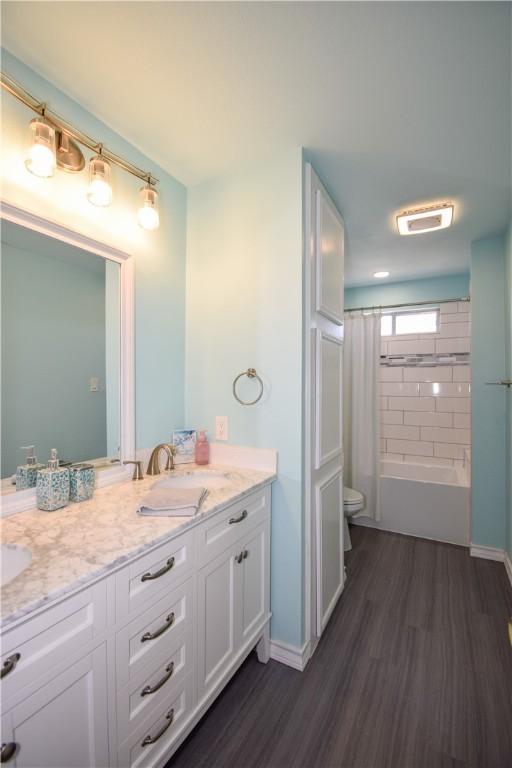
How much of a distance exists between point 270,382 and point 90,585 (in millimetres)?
1123

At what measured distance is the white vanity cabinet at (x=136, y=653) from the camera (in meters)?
0.72

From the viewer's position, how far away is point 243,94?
135 centimetres

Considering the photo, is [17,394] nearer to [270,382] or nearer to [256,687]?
[270,382]

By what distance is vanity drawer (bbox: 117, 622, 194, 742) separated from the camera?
929mm

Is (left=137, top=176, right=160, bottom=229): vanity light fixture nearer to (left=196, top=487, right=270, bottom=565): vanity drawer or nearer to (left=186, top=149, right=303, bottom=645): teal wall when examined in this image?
(left=186, top=149, right=303, bottom=645): teal wall

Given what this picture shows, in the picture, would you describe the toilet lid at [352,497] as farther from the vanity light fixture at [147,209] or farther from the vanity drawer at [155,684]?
the vanity light fixture at [147,209]

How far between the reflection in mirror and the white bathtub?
2623 millimetres

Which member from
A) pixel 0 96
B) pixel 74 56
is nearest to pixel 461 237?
pixel 74 56

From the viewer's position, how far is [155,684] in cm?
103

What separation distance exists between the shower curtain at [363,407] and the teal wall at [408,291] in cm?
48

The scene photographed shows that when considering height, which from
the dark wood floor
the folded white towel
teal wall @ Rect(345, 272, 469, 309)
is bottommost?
the dark wood floor

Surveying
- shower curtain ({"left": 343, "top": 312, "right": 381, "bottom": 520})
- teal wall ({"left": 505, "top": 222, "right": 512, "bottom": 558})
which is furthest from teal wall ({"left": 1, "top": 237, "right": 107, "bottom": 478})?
teal wall ({"left": 505, "top": 222, "right": 512, "bottom": 558})

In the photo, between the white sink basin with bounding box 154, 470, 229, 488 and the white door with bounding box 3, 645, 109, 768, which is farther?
the white sink basin with bounding box 154, 470, 229, 488

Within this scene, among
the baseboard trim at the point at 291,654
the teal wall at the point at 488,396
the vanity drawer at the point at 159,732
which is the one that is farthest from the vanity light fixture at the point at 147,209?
the teal wall at the point at 488,396
